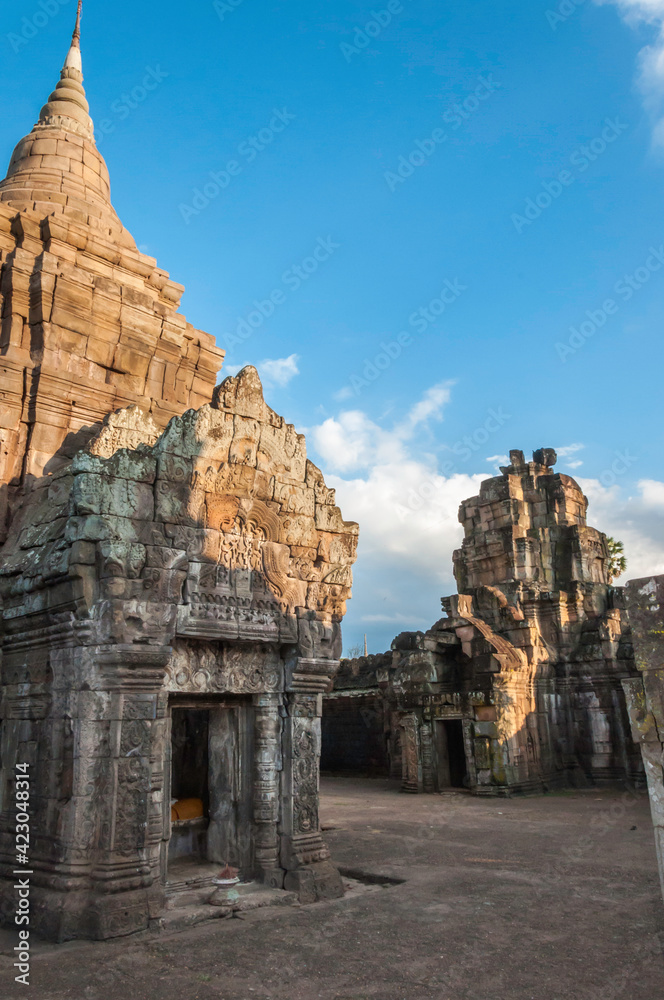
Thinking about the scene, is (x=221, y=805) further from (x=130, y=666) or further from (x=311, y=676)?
(x=130, y=666)

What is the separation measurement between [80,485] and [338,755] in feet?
66.8

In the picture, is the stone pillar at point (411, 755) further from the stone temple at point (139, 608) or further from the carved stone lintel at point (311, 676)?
the carved stone lintel at point (311, 676)

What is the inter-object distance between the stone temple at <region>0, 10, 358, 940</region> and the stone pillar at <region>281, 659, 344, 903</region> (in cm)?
2

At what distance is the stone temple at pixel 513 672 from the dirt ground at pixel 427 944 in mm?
7709

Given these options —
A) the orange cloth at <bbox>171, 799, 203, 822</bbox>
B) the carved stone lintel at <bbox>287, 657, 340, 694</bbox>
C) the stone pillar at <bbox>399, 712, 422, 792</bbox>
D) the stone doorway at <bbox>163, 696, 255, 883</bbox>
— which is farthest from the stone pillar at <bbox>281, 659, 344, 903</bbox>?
the stone pillar at <bbox>399, 712, 422, 792</bbox>

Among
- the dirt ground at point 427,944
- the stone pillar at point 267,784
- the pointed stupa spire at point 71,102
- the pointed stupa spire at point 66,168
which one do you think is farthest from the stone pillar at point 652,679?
the pointed stupa spire at point 71,102

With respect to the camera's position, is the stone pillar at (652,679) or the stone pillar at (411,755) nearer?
the stone pillar at (652,679)

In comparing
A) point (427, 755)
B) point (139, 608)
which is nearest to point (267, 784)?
point (139, 608)

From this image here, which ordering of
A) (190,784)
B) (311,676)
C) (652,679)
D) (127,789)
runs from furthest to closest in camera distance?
1. (190,784)
2. (311,676)
3. (127,789)
4. (652,679)

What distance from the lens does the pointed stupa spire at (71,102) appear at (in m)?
12.8

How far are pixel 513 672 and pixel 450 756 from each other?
3487mm

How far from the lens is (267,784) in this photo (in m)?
8.06

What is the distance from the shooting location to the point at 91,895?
6.28 metres

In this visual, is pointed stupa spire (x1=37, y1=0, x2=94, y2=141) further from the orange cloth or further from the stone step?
the stone step
